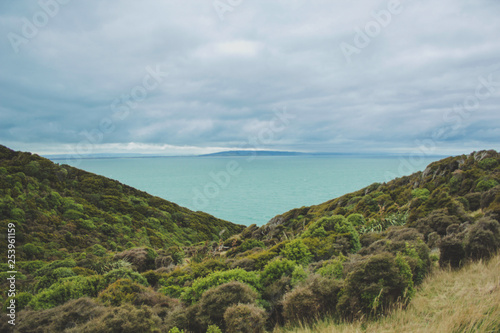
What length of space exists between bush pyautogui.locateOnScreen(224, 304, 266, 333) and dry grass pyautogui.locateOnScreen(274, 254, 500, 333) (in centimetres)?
73

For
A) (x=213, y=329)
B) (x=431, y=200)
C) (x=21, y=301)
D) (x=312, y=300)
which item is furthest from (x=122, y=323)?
(x=431, y=200)

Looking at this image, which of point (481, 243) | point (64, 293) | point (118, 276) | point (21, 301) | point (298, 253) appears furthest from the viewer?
point (298, 253)

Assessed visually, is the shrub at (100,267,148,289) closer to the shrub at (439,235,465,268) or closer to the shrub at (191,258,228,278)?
the shrub at (191,258,228,278)

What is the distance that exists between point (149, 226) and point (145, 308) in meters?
33.5

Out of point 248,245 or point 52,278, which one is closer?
point 52,278

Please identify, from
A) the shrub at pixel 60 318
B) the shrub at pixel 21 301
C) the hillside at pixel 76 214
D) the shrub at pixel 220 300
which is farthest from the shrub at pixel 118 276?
the hillside at pixel 76 214

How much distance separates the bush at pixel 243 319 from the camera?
4793 millimetres

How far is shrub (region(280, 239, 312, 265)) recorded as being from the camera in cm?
888

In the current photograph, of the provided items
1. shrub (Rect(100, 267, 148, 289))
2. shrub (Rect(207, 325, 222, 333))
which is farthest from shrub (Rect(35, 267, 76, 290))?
shrub (Rect(207, 325, 222, 333))

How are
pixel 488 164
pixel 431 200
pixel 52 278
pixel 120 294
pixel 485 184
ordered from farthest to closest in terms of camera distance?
1. pixel 488 164
2. pixel 485 184
3. pixel 431 200
4. pixel 52 278
5. pixel 120 294

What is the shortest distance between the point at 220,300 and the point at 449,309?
4.03 m

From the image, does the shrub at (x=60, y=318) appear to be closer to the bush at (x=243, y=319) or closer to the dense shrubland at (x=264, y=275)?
the dense shrubland at (x=264, y=275)

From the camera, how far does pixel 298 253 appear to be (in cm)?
910

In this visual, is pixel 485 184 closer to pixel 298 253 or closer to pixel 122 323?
pixel 298 253
